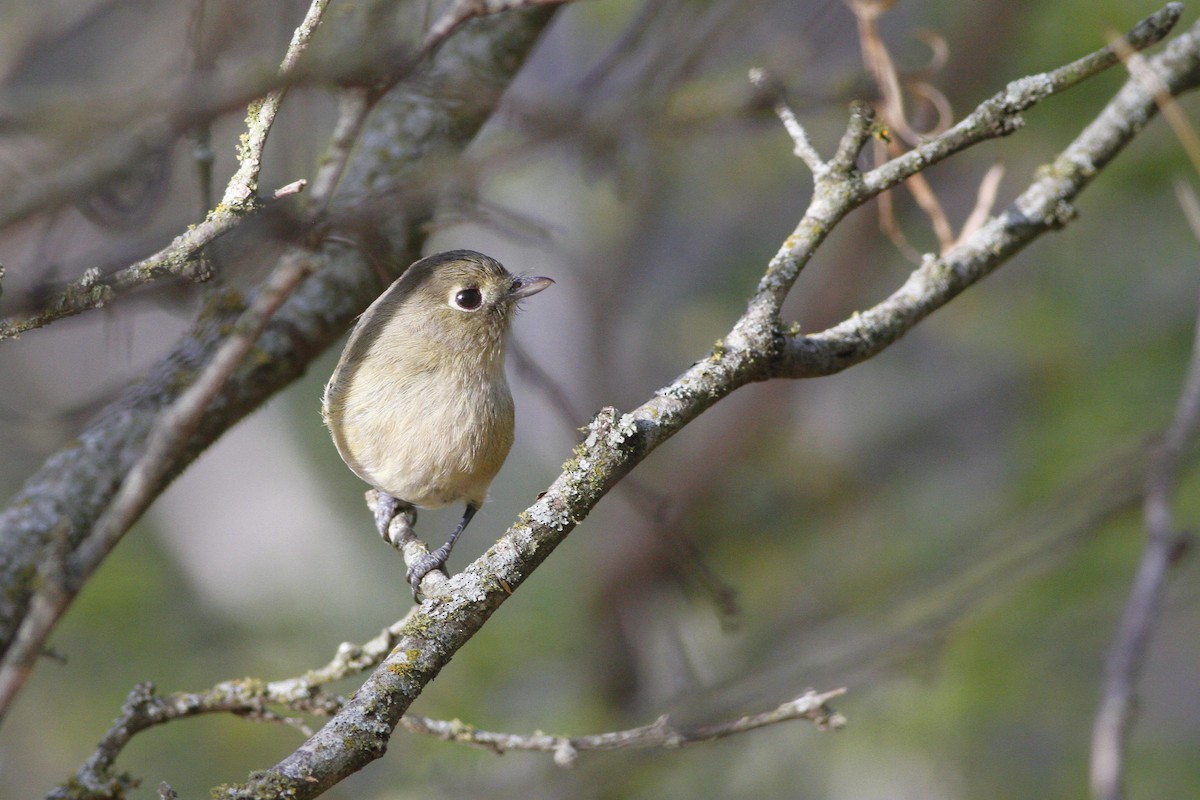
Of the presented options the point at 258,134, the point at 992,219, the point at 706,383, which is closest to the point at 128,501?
the point at 258,134

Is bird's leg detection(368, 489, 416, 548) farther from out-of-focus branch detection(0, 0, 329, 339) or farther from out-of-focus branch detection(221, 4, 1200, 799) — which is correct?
out-of-focus branch detection(0, 0, 329, 339)

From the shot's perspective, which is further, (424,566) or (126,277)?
(424,566)

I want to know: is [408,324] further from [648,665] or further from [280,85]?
[648,665]

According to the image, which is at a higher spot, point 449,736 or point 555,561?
point 555,561

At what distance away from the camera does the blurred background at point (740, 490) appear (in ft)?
16.7

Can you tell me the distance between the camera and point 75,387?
8602mm

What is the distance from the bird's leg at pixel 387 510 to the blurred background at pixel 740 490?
1.56m

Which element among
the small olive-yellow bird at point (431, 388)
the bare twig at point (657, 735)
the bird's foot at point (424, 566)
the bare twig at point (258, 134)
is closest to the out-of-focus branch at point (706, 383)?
the bird's foot at point (424, 566)

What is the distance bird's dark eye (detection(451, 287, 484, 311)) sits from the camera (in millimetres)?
2951

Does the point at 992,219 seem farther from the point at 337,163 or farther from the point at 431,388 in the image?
the point at 337,163

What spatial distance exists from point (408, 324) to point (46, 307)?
48.3 inches

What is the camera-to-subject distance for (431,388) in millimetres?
2781

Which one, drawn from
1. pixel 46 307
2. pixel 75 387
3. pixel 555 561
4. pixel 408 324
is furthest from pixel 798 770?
pixel 75 387

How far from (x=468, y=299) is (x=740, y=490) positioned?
15.6 ft
